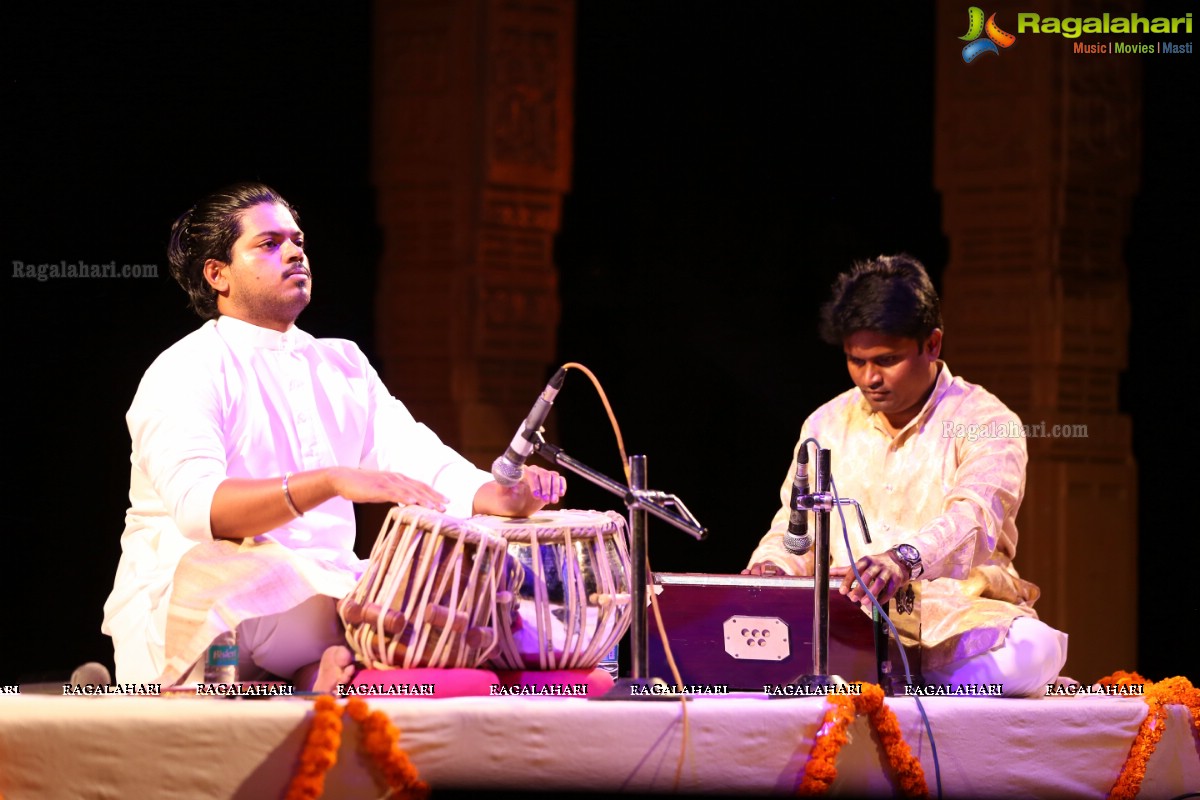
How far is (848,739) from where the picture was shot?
314 cm

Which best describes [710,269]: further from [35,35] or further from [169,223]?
[35,35]

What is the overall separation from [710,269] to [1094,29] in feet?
6.67

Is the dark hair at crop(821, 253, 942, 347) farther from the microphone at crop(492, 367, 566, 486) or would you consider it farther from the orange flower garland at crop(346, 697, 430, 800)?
the orange flower garland at crop(346, 697, 430, 800)

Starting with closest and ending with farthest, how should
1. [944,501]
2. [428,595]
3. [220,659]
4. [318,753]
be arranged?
[318,753], [428,595], [220,659], [944,501]

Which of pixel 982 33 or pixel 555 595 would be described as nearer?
pixel 555 595

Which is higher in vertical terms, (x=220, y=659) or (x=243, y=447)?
(x=243, y=447)

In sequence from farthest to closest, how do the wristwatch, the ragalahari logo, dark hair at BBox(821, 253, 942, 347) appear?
the ragalahari logo < dark hair at BBox(821, 253, 942, 347) < the wristwatch

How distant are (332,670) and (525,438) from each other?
0.73 meters

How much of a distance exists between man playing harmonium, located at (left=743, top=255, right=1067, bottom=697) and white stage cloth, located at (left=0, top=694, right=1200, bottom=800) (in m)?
0.63

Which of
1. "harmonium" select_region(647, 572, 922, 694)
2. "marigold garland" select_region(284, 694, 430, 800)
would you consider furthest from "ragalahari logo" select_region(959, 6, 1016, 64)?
"marigold garland" select_region(284, 694, 430, 800)

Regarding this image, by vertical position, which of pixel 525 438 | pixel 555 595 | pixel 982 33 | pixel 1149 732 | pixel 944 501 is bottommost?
pixel 1149 732

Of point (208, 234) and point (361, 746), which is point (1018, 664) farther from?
point (208, 234)

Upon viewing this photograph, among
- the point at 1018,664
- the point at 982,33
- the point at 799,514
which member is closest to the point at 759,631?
the point at 799,514

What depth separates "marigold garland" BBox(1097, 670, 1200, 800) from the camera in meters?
3.46
